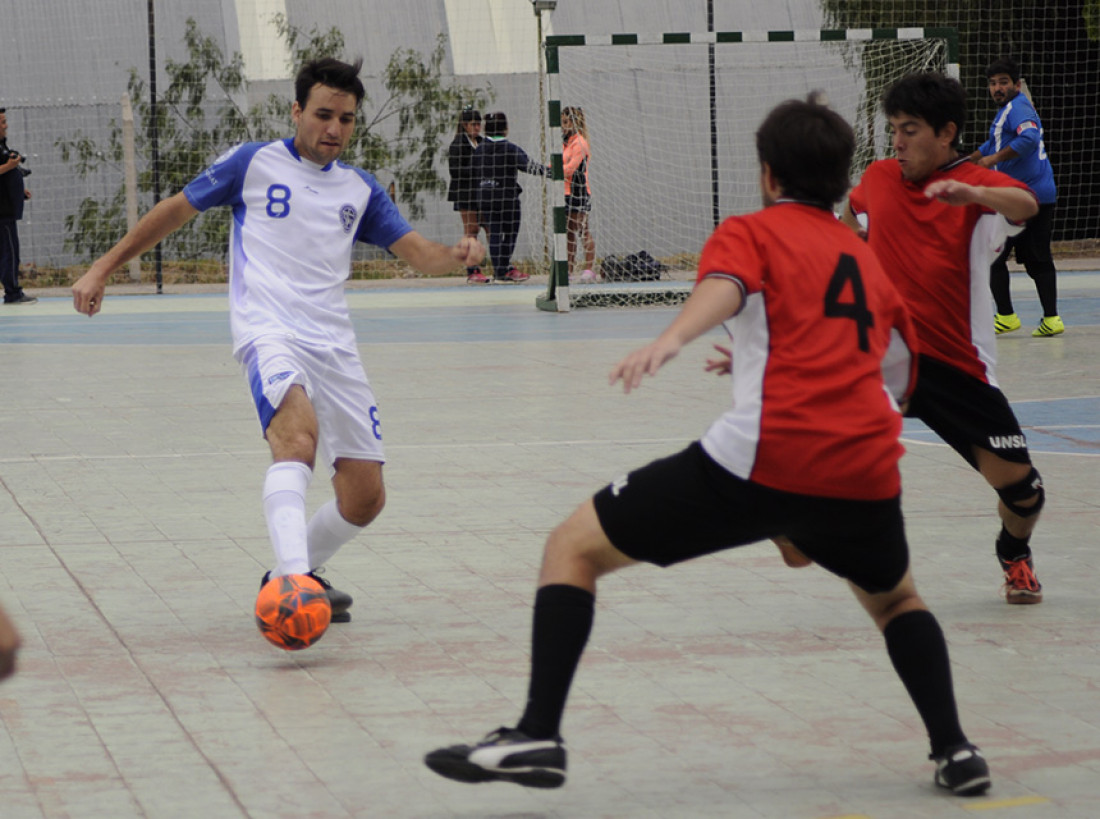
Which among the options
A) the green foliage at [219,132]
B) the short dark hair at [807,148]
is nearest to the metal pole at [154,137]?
the green foliage at [219,132]

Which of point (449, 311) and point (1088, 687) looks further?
point (449, 311)

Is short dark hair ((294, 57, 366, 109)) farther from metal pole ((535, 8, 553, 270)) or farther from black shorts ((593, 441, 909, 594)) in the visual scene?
metal pole ((535, 8, 553, 270))

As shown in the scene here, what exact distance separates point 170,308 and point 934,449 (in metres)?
13.1

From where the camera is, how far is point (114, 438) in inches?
392

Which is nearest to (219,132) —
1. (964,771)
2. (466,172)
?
(466,172)

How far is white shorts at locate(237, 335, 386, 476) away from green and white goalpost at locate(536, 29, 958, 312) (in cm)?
1450

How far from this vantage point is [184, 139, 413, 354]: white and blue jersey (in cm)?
561

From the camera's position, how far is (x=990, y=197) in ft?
17.5

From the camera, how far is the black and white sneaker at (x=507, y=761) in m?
3.73

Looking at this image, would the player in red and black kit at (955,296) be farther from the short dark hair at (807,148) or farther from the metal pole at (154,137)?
the metal pole at (154,137)

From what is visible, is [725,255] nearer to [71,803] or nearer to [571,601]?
[571,601]

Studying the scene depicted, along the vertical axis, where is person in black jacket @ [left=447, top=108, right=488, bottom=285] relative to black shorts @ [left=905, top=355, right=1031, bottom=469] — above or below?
above

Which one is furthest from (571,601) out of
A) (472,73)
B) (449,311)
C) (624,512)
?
(472,73)

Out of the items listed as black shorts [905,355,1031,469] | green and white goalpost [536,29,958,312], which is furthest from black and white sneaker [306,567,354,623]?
green and white goalpost [536,29,958,312]
